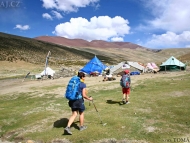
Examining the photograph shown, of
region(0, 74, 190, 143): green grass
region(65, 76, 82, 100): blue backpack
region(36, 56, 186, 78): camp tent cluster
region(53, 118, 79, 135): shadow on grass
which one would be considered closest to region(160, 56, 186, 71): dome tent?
region(36, 56, 186, 78): camp tent cluster

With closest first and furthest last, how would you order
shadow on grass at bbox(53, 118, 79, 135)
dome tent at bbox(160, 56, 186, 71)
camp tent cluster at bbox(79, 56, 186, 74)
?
shadow on grass at bbox(53, 118, 79, 135) < camp tent cluster at bbox(79, 56, 186, 74) < dome tent at bbox(160, 56, 186, 71)

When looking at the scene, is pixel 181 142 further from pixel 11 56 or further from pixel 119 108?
pixel 11 56

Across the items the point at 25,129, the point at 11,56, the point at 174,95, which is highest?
the point at 11,56

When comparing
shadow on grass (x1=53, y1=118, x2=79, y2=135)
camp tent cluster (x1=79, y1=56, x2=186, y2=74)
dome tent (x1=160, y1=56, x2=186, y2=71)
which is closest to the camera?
shadow on grass (x1=53, y1=118, x2=79, y2=135)

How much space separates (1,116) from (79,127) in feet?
22.3

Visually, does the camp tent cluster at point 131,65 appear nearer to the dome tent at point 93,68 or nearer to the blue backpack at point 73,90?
the dome tent at point 93,68

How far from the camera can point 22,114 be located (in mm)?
14133

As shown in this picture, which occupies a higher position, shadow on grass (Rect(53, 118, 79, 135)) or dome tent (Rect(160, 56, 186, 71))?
dome tent (Rect(160, 56, 186, 71))

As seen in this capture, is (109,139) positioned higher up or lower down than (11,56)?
lower down

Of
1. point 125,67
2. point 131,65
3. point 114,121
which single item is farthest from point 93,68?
point 114,121

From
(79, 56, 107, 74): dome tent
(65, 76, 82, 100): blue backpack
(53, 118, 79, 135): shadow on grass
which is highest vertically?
(79, 56, 107, 74): dome tent

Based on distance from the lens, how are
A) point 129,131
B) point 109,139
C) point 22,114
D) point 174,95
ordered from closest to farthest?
point 109,139 < point 129,131 < point 22,114 < point 174,95

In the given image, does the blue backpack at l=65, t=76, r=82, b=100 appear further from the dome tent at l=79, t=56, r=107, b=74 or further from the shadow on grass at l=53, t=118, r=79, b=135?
the dome tent at l=79, t=56, r=107, b=74

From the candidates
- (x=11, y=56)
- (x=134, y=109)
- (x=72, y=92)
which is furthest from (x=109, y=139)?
(x=11, y=56)
